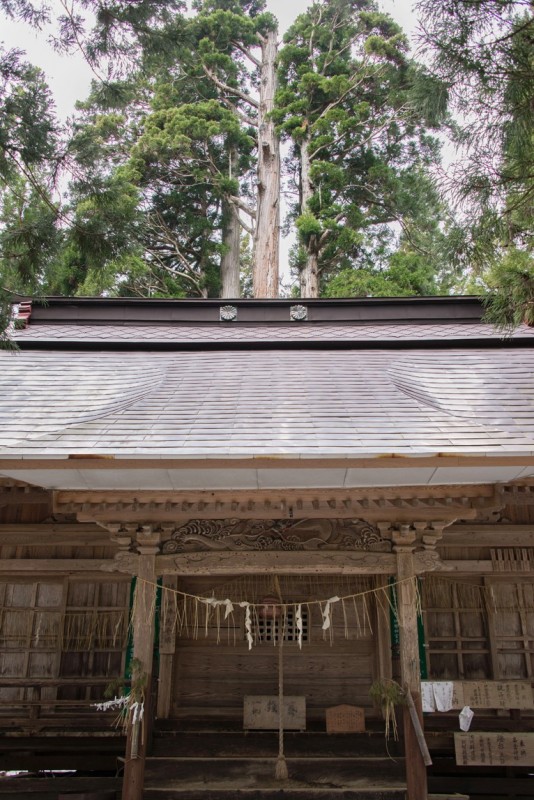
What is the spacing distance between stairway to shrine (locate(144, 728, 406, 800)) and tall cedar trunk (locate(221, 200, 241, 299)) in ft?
42.9

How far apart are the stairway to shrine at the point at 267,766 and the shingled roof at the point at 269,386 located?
2.74m

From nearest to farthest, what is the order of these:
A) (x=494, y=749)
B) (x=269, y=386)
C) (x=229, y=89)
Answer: (x=494, y=749) < (x=269, y=386) < (x=229, y=89)

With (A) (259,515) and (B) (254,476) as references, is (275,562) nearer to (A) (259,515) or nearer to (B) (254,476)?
(A) (259,515)

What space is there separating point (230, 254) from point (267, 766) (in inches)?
597

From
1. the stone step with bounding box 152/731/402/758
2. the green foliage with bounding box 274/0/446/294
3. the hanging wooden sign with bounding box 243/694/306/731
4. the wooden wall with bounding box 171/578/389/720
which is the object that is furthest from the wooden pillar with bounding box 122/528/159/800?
the green foliage with bounding box 274/0/446/294

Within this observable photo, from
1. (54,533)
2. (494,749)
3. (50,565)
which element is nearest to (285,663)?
(494,749)

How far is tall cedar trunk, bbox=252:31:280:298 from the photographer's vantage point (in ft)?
57.6

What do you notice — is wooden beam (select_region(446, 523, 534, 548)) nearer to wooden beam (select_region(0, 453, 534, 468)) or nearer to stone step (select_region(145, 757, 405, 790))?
wooden beam (select_region(0, 453, 534, 468))

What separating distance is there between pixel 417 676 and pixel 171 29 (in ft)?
20.0

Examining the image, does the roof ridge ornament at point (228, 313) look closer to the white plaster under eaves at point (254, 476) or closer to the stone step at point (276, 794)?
the white plaster under eaves at point (254, 476)

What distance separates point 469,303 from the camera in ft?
30.8

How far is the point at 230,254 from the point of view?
1877 cm

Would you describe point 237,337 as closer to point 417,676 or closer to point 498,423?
point 498,423

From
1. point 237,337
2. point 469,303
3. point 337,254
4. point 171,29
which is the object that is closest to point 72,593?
point 237,337
